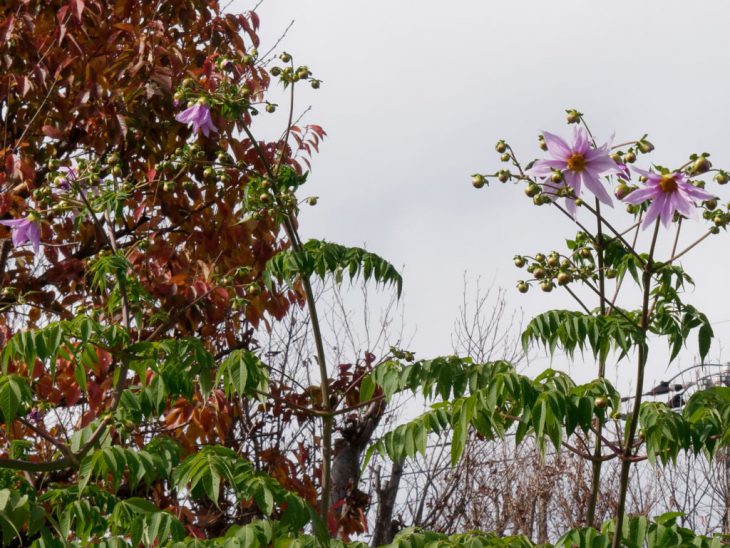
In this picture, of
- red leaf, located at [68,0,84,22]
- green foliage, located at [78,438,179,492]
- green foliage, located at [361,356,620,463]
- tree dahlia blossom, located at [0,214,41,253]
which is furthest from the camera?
red leaf, located at [68,0,84,22]

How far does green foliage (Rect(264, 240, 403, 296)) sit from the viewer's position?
9.16ft

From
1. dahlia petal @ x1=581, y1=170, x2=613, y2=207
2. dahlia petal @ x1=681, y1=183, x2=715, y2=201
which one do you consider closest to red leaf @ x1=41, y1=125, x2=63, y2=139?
dahlia petal @ x1=581, y1=170, x2=613, y2=207

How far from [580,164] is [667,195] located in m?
0.22

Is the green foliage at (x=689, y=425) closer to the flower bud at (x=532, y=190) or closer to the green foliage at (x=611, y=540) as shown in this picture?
the green foliage at (x=611, y=540)

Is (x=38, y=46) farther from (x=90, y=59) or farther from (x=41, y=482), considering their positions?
(x=41, y=482)

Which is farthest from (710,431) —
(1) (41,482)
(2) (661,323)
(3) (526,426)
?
(1) (41,482)

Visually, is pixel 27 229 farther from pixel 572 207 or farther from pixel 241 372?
pixel 572 207

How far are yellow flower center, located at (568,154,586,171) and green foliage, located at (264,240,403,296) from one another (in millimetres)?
615

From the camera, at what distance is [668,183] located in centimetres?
237

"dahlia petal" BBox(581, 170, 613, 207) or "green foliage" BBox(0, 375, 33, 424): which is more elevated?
"dahlia petal" BBox(581, 170, 613, 207)

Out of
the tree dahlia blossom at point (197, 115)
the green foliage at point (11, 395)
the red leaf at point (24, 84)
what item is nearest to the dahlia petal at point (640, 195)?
the tree dahlia blossom at point (197, 115)

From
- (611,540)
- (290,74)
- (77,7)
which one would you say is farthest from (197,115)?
(611,540)

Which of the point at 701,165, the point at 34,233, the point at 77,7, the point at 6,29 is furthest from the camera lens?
the point at 6,29

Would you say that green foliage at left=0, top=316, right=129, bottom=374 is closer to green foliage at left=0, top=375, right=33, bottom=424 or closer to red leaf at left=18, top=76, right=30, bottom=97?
green foliage at left=0, top=375, right=33, bottom=424
